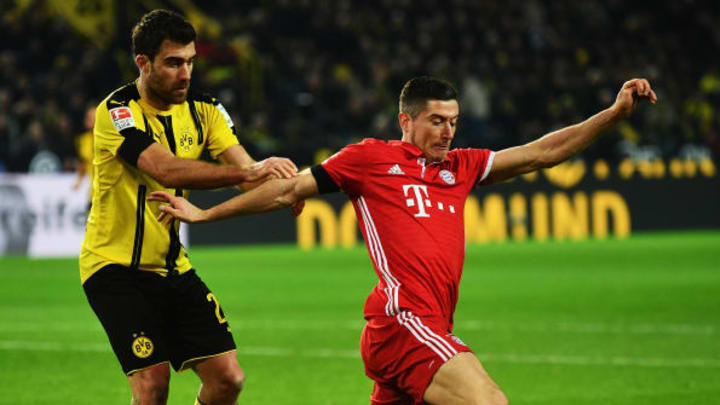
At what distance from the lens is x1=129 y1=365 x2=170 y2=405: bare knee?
5742mm

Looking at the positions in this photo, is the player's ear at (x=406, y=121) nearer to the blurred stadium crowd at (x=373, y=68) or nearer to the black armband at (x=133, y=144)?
the black armband at (x=133, y=144)

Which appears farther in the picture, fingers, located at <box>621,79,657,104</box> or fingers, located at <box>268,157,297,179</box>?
fingers, located at <box>621,79,657,104</box>

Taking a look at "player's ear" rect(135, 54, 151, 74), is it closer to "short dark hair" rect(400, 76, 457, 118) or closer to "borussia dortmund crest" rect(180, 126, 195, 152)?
"borussia dortmund crest" rect(180, 126, 195, 152)

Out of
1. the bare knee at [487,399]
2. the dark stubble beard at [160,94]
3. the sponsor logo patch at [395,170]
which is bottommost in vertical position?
the bare knee at [487,399]

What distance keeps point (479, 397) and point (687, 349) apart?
5798 mm

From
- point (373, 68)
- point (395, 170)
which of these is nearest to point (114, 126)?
point (395, 170)

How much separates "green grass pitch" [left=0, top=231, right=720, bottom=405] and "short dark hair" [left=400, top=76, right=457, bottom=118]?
9.85 ft

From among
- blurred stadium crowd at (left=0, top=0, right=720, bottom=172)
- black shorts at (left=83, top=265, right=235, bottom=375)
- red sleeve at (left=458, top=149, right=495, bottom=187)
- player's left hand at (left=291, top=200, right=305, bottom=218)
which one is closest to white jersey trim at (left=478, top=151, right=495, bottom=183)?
red sleeve at (left=458, top=149, right=495, bottom=187)

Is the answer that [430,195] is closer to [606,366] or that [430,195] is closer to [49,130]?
[606,366]

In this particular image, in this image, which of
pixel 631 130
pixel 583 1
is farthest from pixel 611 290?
pixel 583 1

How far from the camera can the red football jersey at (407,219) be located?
5.47 m

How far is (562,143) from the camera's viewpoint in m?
6.15

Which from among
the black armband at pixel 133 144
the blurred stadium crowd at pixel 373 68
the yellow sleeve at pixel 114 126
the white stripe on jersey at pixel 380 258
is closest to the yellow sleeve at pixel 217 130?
the yellow sleeve at pixel 114 126

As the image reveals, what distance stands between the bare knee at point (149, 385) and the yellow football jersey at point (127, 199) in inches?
20.4
